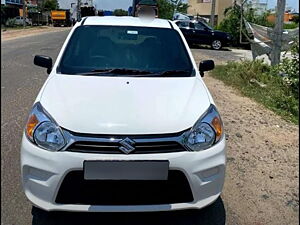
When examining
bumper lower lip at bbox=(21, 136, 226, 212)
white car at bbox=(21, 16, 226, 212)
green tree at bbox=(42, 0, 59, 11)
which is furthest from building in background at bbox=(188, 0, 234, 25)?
bumper lower lip at bbox=(21, 136, 226, 212)

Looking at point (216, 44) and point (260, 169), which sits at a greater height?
point (260, 169)

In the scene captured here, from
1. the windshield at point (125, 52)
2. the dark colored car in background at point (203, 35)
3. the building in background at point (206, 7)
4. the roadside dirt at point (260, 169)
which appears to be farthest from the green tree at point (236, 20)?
the windshield at point (125, 52)

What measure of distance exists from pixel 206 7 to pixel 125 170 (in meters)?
46.7

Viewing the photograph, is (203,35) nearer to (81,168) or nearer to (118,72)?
(118,72)

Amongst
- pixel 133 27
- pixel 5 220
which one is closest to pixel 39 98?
pixel 5 220

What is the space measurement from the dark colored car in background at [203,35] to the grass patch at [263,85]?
404 inches

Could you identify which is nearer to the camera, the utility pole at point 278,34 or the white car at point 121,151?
the white car at point 121,151

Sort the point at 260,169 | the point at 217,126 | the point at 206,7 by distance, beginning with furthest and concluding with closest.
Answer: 1. the point at 206,7
2. the point at 260,169
3. the point at 217,126

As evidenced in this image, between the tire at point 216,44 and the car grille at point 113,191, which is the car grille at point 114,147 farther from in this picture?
the tire at point 216,44

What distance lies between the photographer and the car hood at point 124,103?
2787 mm

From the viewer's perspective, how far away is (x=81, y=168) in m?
2.69

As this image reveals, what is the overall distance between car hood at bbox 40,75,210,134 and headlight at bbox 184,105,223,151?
5 cm

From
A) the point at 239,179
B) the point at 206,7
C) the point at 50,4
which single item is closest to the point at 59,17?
the point at 50,4

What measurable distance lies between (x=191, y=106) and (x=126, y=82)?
0.72 metres
